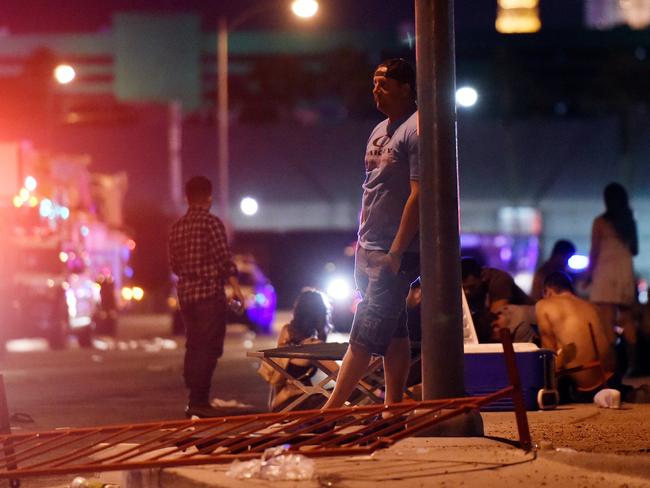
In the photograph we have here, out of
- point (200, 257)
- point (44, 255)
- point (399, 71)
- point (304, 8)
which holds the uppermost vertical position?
point (304, 8)

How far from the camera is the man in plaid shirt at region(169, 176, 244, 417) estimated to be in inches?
428

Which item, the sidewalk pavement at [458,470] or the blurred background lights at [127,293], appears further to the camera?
the blurred background lights at [127,293]

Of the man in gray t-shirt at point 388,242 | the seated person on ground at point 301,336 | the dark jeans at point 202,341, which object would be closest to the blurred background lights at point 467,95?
the seated person on ground at point 301,336

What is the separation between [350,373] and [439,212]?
1.05 metres

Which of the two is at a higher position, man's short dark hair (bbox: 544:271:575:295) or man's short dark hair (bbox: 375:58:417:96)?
man's short dark hair (bbox: 375:58:417:96)

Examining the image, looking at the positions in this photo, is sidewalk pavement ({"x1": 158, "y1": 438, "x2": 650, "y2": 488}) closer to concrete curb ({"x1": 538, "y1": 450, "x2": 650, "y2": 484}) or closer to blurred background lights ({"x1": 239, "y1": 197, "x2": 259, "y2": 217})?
concrete curb ({"x1": 538, "y1": 450, "x2": 650, "y2": 484})

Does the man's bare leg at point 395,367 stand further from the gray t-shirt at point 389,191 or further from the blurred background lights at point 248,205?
the blurred background lights at point 248,205

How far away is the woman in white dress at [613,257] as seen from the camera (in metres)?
14.0

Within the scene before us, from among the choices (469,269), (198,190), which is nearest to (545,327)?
(469,269)

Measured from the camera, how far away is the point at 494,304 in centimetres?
1197

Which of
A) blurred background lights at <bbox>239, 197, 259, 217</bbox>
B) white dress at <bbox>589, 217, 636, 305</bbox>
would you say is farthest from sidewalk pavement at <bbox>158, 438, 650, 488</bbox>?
blurred background lights at <bbox>239, 197, 259, 217</bbox>

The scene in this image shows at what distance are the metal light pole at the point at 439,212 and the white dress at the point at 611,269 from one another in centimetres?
657

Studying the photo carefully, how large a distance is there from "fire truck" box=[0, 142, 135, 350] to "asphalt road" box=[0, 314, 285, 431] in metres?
0.53

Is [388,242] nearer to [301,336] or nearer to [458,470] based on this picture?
[458,470]
